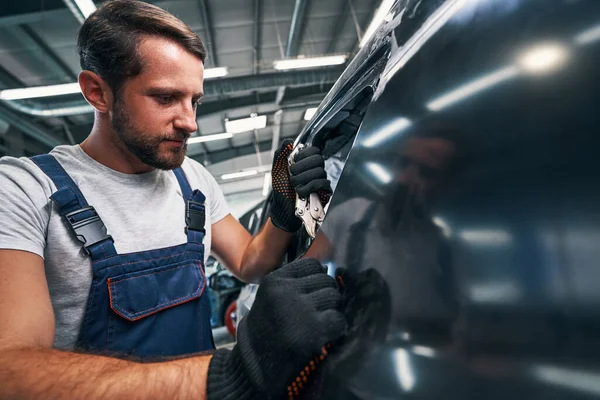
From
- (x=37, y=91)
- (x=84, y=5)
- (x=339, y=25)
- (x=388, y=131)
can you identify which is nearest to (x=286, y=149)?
(x=388, y=131)

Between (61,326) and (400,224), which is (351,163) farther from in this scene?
(61,326)

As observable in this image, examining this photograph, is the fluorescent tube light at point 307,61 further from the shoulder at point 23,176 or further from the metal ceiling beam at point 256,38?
the shoulder at point 23,176

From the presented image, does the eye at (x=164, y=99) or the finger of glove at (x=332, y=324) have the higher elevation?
the eye at (x=164, y=99)

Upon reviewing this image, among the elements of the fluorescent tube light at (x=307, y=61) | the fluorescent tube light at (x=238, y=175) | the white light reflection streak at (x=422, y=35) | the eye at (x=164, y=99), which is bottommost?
the white light reflection streak at (x=422, y=35)

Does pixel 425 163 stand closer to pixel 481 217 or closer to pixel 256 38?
pixel 481 217

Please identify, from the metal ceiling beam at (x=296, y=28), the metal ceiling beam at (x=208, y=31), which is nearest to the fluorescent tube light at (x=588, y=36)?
the metal ceiling beam at (x=208, y=31)

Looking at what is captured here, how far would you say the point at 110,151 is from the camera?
109cm

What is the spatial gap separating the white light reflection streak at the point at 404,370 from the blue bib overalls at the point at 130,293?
0.75 meters

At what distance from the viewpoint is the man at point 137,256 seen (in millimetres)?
531

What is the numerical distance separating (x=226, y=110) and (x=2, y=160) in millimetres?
8027

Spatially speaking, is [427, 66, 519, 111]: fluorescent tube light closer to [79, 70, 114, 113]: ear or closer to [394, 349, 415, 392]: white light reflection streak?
[394, 349, 415, 392]: white light reflection streak

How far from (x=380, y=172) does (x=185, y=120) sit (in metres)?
0.81

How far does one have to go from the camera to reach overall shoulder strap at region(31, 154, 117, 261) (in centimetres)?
87

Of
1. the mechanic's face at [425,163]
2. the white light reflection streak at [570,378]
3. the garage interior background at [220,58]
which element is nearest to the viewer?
the white light reflection streak at [570,378]
